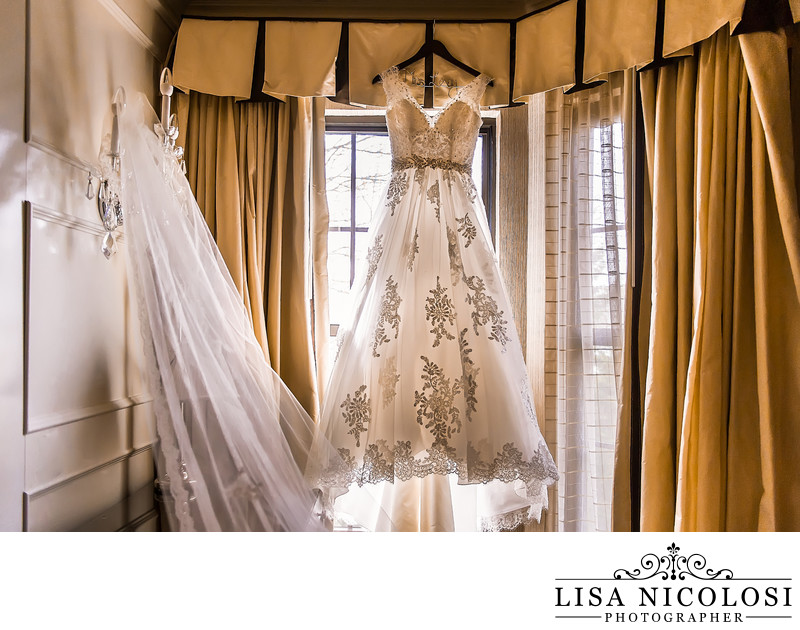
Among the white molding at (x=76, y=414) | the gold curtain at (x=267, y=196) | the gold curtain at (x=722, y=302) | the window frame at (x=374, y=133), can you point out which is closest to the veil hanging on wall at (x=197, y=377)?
the white molding at (x=76, y=414)

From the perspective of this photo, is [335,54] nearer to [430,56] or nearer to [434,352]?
[430,56]

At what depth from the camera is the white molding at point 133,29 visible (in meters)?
1.72

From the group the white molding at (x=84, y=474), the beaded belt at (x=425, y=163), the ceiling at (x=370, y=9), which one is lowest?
the white molding at (x=84, y=474)

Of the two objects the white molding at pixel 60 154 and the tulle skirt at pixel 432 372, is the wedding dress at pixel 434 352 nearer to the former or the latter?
the tulle skirt at pixel 432 372

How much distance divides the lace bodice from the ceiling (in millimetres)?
495

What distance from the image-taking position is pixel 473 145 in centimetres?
189

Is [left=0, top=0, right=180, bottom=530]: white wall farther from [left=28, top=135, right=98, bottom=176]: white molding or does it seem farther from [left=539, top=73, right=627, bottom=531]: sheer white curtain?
[left=539, top=73, right=627, bottom=531]: sheer white curtain

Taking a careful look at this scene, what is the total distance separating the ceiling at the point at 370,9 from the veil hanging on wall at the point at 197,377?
2.67 ft
